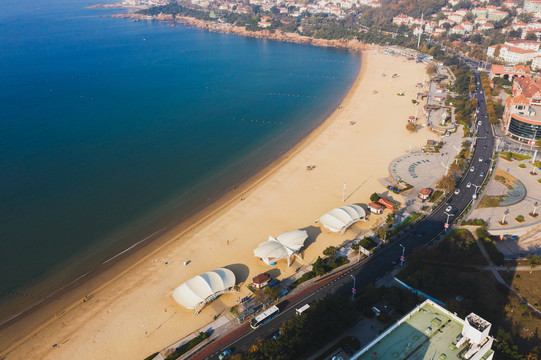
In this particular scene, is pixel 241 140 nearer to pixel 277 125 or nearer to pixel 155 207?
pixel 277 125

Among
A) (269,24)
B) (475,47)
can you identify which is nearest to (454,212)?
(475,47)

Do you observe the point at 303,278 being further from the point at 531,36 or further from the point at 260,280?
the point at 531,36

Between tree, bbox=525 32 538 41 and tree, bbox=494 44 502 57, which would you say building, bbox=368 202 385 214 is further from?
tree, bbox=525 32 538 41

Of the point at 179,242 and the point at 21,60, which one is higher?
the point at 21,60

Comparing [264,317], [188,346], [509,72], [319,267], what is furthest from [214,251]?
[509,72]

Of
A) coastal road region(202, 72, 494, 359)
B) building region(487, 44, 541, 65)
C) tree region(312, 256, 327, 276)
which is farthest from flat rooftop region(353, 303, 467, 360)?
building region(487, 44, 541, 65)

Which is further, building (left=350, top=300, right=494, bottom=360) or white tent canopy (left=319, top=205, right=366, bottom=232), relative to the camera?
white tent canopy (left=319, top=205, right=366, bottom=232)
